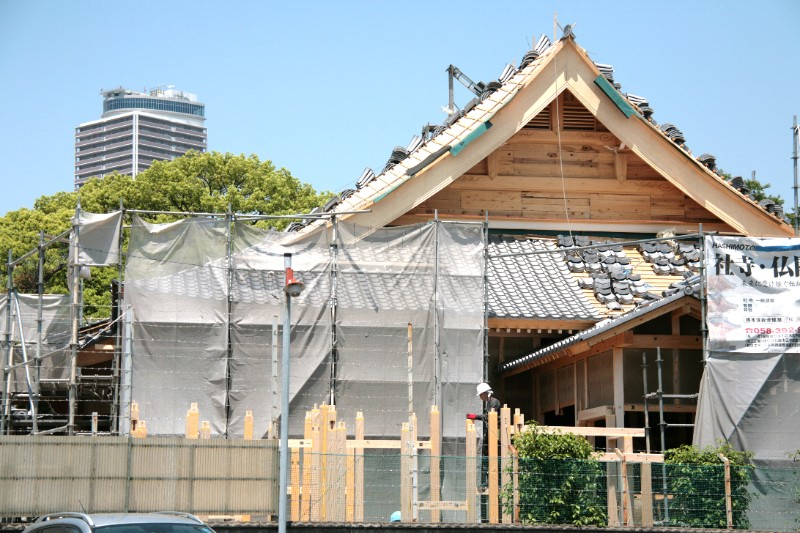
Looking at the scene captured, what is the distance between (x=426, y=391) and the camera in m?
22.2

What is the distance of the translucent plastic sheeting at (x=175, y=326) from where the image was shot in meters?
21.3

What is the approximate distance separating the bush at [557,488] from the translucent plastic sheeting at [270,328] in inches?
196

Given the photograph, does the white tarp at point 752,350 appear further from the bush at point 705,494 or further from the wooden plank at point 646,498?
the wooden plank at point 646,498

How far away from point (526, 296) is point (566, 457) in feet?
21.3

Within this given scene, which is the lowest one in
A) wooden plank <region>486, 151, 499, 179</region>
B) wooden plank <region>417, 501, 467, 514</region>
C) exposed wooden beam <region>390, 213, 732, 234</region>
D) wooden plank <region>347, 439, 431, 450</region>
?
wooden plank <region>417, 501, 467, 514</region>

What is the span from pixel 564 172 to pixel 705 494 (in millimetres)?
10104

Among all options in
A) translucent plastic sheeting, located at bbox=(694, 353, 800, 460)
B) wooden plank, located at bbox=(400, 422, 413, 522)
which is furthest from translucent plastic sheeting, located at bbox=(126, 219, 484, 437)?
translucent plastic sheeting, located at bbox=(694, 353, 800, 460)

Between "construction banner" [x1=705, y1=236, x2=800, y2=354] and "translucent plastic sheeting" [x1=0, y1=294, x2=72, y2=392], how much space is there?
12315mm

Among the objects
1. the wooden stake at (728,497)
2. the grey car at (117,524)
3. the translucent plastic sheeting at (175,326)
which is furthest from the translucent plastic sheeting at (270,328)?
the grey car at (117,524)

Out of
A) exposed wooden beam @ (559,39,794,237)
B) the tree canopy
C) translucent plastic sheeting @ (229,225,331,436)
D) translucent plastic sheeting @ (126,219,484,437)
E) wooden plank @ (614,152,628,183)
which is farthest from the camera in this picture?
the tree canopy

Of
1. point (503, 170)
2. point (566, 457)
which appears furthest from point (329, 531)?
point (503, 170)

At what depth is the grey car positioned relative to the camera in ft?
40.5

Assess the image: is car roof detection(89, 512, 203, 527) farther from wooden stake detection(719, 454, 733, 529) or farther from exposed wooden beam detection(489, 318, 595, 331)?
exposed wooden beam detection(489, 318, 595, 331)

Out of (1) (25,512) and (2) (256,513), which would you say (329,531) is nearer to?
(2) (256,513)
